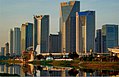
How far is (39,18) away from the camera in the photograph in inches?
6240

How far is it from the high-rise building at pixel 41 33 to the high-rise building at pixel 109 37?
865 inches

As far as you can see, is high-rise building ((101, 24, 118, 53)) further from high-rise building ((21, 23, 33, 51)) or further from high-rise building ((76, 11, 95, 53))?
high-rise building ((21, 23, 33, 51))

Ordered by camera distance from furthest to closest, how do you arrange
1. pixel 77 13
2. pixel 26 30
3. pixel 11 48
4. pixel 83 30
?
pixel 11 48 < pixel 26 30 < pixel 77 13 < pixel 83 30

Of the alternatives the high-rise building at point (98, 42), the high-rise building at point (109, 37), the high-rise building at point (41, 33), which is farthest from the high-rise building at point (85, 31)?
the high-rise building at point (41, 33)

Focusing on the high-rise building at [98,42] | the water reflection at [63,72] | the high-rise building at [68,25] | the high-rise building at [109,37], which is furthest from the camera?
the high-rise building at [98,42]

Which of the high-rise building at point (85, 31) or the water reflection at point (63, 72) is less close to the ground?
the high-rise building at point (85, 31)

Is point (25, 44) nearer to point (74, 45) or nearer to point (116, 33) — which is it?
point (74, 45)

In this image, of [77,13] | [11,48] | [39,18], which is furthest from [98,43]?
[11,48]

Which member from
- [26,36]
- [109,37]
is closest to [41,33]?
[26,36]

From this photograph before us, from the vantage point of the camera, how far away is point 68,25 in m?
155

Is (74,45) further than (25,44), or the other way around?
(25,44)

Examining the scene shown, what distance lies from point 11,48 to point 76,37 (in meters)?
44.5

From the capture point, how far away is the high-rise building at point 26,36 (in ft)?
541

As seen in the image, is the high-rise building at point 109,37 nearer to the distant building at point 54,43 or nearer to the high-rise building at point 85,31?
the high-rise building at point 85,31
